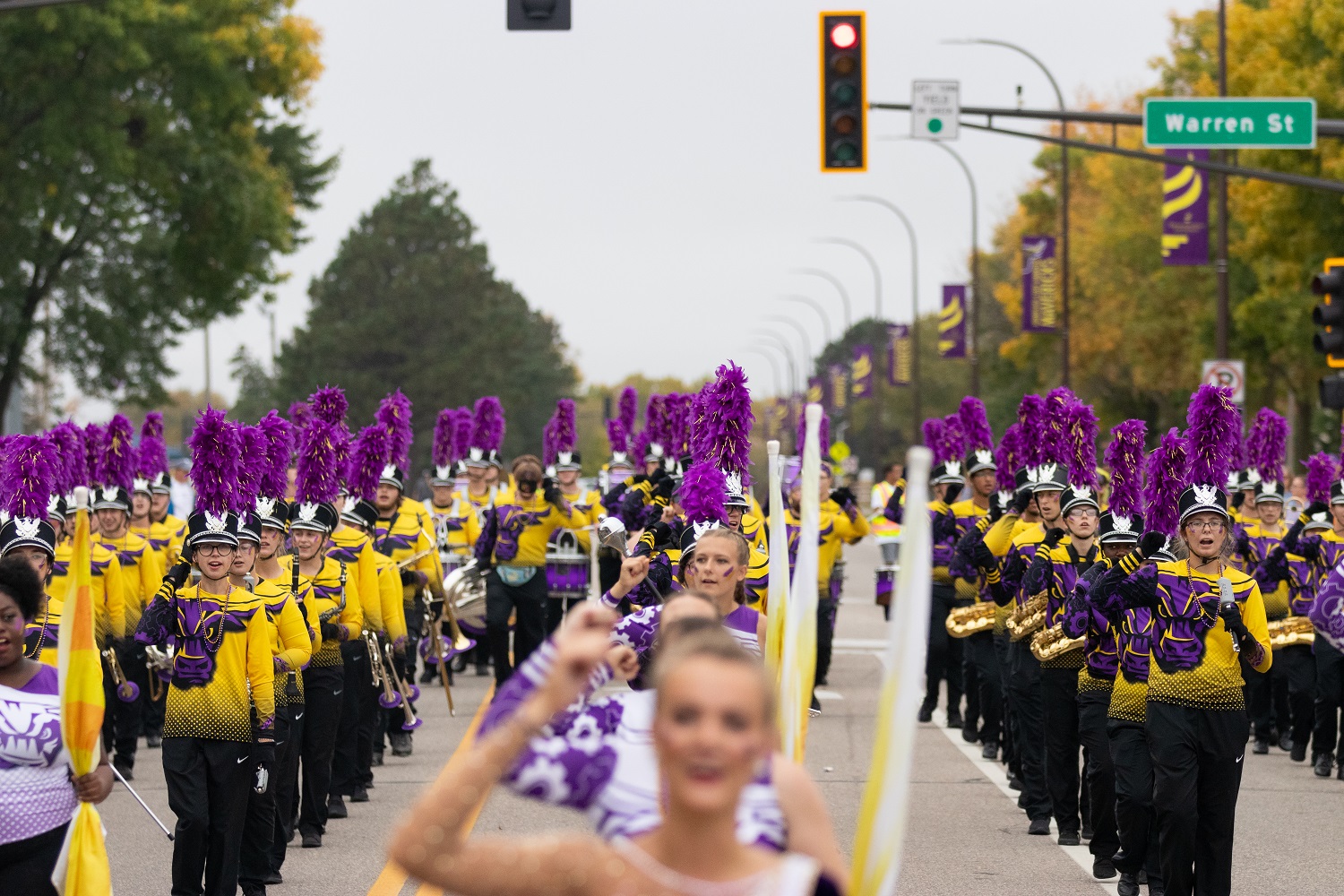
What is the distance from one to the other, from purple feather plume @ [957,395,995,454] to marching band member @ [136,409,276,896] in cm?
868

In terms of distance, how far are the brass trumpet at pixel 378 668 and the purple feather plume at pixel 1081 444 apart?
4.47 metres

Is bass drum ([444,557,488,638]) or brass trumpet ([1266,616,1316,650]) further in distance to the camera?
bass drum ([444,557,488,638])

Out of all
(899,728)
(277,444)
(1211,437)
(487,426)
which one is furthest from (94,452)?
(899,728)

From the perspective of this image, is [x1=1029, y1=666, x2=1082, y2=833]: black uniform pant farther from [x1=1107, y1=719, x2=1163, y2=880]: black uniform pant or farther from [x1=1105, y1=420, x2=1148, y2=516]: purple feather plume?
[x1=1107, y1=719, x2=1163, y2=880]: black uniform pant

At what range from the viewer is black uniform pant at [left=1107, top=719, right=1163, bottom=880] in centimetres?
966

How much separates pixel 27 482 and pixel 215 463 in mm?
2448

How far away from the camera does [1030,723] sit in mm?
12602

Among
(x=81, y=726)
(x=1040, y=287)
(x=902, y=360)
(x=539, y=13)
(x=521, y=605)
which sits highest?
(x=539, y=13)

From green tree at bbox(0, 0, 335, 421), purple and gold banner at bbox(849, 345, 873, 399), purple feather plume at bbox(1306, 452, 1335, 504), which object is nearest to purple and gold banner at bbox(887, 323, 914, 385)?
purple and gold banner at bbox(849, 345, 873, 399)

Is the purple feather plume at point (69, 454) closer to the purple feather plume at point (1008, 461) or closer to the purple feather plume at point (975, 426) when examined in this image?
the purple feather plume at point (1008, 461)

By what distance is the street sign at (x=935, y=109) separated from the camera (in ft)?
66.4

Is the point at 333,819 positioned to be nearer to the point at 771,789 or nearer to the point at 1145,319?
the point at 771,789

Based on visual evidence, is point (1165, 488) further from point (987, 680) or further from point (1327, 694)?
point (1327, 694)

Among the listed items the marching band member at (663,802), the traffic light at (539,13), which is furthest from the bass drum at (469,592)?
the marching band member at (663,802)
